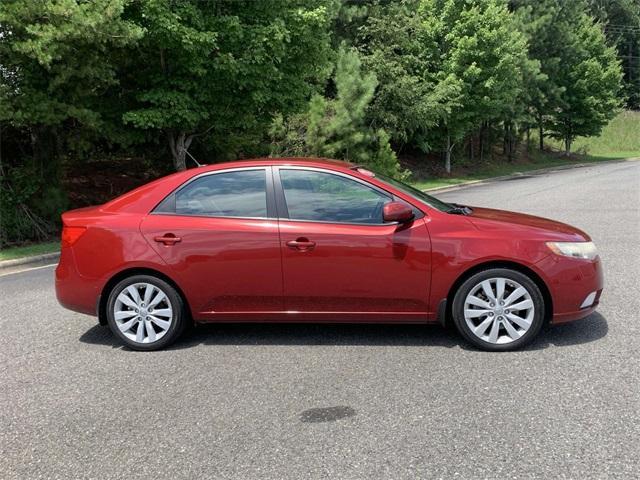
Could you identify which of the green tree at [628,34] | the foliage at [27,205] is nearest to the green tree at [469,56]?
the foliage at [27,205]

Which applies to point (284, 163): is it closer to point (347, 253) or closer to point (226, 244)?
point (226, 244)

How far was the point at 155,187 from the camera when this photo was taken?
5094 millimetres

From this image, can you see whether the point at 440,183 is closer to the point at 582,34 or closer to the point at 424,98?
the point at 424,98

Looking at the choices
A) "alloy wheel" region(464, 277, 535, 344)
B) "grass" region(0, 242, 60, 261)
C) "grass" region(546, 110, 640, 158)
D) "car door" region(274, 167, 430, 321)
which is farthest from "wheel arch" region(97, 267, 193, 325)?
"grass" region(546, 110, 640, 158)

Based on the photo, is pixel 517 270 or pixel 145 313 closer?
pixel 517 270

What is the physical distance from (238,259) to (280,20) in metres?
9.48

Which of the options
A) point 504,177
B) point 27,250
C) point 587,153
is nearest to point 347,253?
point 27,250

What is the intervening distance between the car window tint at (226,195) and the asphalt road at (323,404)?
3.84 ft

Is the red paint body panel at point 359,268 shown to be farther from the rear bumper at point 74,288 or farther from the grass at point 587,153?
the grass at point 587,153

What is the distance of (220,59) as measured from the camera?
40.7 ft

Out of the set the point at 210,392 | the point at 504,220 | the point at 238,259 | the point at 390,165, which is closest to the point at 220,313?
the point at 238,259

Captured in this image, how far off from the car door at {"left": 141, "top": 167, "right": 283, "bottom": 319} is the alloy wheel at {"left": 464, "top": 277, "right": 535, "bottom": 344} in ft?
5.18

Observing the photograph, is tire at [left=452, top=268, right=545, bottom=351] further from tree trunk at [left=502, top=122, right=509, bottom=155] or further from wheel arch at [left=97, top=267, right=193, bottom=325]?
tree trunk at [left=502, top=122, right=509, bottom=155]

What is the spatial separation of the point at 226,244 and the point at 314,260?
0.75 metres
